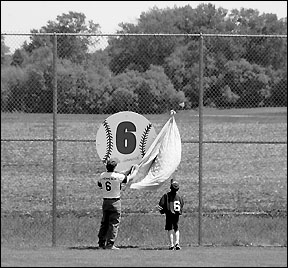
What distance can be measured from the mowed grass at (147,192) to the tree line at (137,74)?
382mm

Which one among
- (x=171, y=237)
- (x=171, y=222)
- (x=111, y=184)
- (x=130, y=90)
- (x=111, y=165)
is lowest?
(x=171, y=237)

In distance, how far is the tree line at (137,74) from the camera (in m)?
17.3

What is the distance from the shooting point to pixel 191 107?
18203 millimetres

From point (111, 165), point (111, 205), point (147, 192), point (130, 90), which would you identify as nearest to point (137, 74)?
point (130, 90)

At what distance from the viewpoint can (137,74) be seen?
18.2 meters

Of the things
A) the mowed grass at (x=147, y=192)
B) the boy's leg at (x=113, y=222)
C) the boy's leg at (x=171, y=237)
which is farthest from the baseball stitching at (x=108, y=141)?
the boy's leg at (x=171, y=237)

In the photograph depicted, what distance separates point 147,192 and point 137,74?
4.81m

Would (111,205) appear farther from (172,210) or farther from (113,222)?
(172,210)

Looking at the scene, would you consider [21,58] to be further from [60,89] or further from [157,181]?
[157,181]

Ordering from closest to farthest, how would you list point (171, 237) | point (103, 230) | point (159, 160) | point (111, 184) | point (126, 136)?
point (111, 184), point (103, 230), point (171, 237), point (126, 136), point (159, 160)

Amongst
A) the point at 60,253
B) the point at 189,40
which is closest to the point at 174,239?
the point at 60,253

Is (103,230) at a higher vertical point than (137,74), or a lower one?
lower

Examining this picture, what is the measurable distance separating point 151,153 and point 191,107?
77.0 inches

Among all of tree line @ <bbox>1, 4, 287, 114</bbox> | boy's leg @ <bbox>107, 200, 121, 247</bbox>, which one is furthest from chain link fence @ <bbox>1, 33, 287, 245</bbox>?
boy's leg @ <bbox>107, 200, 121, 247</bbox>
